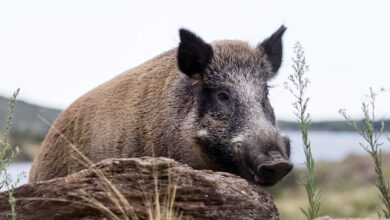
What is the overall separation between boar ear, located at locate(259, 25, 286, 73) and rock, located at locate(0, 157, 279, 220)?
4524mm

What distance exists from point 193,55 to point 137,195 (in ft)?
13.5

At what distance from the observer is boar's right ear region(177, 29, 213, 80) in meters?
10.5

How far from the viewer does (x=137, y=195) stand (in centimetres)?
668

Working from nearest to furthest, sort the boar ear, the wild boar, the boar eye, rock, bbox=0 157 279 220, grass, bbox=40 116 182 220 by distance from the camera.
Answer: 1. grass, bbox=40 116 182 220
2. rock, bbox=0 157 279 220
3. the wild boar
4. the boar eye
5. the boar ear

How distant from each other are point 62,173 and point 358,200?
3417 cm

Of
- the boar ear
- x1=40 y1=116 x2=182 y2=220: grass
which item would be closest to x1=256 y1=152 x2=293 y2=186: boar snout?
x1=40 y1=116 x2=182 y2=220: grass

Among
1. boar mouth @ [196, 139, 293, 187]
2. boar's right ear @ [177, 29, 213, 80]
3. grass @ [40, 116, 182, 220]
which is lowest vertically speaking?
boar mouth @ [196, 139, 293, 187]

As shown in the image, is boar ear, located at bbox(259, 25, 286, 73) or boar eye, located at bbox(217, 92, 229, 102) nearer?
boar eye, located at bbox(217, 92, 229, 102)

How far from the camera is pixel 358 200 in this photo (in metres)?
43.9

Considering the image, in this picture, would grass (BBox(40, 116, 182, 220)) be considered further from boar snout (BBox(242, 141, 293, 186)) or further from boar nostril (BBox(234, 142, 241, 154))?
boar nostril (BBox(234, 142, 241, 154))

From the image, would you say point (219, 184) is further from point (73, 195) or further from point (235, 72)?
point (235, 72)

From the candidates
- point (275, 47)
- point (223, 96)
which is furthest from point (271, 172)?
point (275, 47)

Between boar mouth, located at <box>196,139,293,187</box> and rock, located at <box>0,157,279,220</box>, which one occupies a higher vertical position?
rock, located at <box>0,157,279,220</box>

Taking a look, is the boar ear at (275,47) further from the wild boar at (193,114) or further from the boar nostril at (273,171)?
the boar nostril at (273,171)
